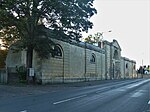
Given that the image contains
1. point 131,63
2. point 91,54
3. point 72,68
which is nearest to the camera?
point 72,68

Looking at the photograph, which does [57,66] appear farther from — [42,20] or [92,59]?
[92,59]

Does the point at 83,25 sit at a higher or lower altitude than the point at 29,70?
higher

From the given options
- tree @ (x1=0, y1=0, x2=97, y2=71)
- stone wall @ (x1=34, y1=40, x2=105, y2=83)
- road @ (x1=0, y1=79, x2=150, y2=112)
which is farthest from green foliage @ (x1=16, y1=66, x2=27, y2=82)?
road @ (x1=0, y1=79, x2=150, y2=112)

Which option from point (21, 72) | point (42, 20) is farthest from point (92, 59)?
point (42, 20)

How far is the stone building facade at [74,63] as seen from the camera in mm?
44031

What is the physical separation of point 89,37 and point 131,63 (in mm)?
22843

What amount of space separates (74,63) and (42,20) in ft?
60.8

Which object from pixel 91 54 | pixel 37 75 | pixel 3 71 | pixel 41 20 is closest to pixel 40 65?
pixel 37 75

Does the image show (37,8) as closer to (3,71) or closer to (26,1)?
(26,1)

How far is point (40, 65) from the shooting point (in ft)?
141

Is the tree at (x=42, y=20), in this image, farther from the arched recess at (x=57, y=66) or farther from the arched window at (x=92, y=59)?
the arched window at (x=92, y=59)

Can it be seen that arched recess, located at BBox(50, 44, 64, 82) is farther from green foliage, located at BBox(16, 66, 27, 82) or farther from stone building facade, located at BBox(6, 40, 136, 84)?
green foliage, located at BBox(16, 66, 27, 82)

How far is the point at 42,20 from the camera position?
3766 cm

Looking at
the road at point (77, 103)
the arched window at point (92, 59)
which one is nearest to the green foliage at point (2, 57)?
the arched window at point (92, 59)
